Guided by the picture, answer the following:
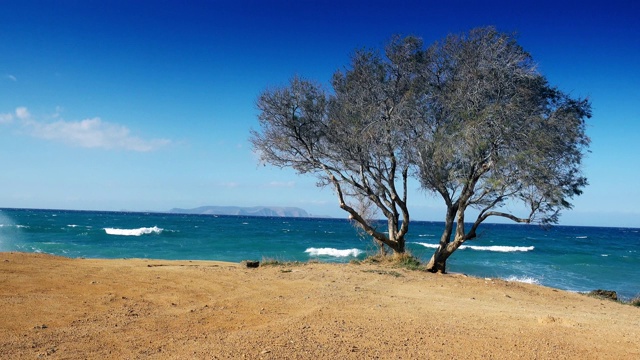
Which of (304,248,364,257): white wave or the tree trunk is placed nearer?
the tree trunk

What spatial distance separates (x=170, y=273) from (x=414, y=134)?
8161 millimetres

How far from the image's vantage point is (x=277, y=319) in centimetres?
732

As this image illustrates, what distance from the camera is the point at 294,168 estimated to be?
1708 centimetres

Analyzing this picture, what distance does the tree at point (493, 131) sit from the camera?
1333cm

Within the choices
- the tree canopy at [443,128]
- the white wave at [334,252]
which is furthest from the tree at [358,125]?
the white wave at [334,252]

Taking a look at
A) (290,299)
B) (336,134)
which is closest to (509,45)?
(336,134)

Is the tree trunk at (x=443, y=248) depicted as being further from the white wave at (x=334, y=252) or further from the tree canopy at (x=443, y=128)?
the white wave at (x=334, y=252)

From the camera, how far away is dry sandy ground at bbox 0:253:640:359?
18.9 ft

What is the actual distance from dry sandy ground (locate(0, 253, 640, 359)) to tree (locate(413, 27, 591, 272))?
131 inches

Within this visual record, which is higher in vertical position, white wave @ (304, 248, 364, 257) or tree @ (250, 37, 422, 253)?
tree @ (250, 37, 422, 253)

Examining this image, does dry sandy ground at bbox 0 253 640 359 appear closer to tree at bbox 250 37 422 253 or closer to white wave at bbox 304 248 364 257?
tree at bbox 250 37 422 253

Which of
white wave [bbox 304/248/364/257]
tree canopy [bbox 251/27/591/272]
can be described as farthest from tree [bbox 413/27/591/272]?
white wave [bbox 304/248/364/257]

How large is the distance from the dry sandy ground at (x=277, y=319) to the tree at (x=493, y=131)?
10.9 feet

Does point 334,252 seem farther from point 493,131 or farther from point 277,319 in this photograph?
point 277,319
